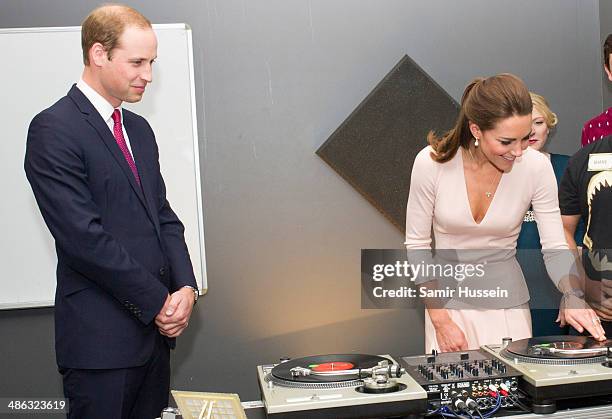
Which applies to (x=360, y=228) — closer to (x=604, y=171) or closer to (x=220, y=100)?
(x=220, y=100)

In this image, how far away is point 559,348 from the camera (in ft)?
6.12

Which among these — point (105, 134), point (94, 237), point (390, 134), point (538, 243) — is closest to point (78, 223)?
point (94, 237)

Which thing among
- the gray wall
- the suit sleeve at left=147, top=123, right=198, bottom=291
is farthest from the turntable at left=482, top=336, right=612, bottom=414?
the gray wall

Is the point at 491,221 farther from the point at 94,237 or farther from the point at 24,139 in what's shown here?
the point at 24,139

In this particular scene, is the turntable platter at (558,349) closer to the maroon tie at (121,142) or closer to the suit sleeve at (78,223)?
the suit sleeve at (78,223)

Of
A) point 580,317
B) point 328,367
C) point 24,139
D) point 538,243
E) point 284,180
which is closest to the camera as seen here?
point 328,367

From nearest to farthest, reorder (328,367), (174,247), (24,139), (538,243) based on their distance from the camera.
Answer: (328,367)
(174,247)
(538,243)
(24,139)

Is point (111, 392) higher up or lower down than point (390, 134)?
lower down

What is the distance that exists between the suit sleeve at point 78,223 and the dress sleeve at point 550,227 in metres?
1.23

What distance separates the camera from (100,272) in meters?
1.97

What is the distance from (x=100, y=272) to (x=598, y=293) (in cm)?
158

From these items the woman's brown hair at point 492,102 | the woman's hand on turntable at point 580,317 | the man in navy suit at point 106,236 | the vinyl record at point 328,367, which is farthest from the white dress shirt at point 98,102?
the woman's hand on turntable at point 580,317

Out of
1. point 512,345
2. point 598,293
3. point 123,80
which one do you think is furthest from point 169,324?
point 598,293

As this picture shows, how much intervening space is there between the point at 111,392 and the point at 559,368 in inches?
47.1
